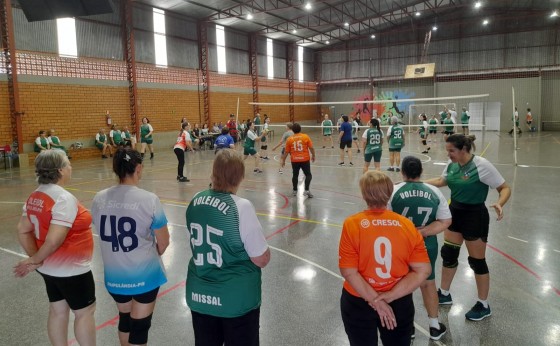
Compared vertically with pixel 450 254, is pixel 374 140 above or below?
above

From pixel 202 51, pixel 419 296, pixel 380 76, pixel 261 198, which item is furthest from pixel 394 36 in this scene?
pixel 419 296

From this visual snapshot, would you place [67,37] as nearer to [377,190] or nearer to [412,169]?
[412,169]

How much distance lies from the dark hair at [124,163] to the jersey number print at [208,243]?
0.81m

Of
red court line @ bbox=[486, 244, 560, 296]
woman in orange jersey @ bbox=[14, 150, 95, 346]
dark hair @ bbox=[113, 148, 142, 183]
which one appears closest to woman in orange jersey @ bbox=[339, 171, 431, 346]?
dark hair @ bbox=[113, 148, 142, 183]

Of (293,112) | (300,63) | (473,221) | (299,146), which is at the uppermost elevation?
(300,63)

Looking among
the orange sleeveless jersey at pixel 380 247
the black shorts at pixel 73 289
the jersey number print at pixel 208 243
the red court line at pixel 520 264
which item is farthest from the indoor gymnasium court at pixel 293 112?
the orange sleeveless jersey at pixel 380 247

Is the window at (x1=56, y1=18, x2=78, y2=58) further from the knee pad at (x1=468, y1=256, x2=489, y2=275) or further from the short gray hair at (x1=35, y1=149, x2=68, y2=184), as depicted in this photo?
the knee pad at (x1=468, y1=256, x2=489, y2=275)

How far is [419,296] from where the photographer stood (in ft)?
14.8

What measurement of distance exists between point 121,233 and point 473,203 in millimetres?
3224

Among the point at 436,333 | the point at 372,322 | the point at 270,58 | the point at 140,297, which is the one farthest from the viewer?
the point at 270,58

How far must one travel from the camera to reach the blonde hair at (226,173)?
2.37 m

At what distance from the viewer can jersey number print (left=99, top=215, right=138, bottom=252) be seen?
2.74 meters

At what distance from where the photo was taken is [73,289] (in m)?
2.95

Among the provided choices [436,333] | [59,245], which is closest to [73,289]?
[59,245]
